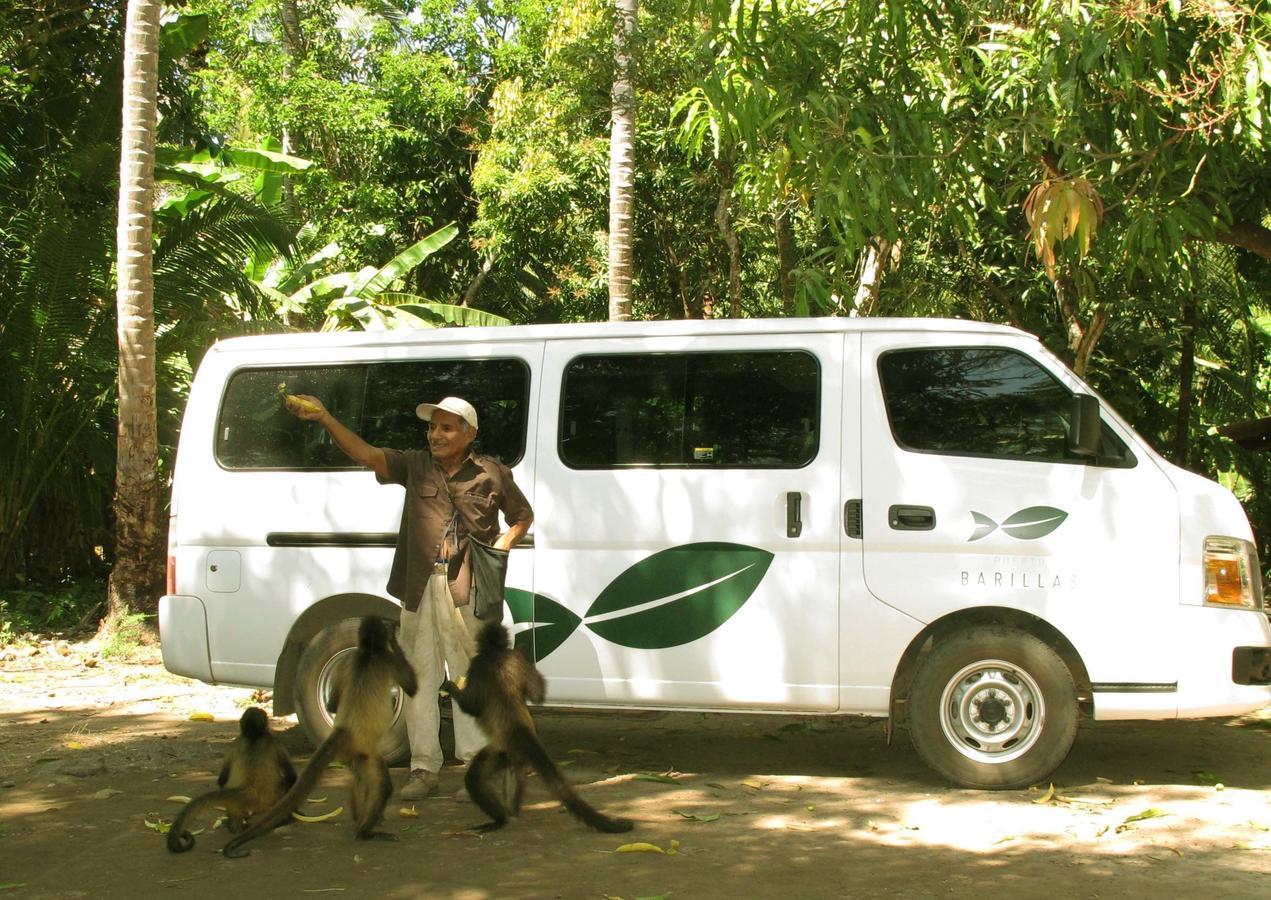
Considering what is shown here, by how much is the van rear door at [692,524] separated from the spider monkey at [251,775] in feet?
4.66

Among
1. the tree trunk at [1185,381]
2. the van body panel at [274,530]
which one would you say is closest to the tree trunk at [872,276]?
the tree trunk at [1185,381]

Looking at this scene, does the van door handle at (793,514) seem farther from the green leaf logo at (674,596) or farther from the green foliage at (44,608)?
the green foliage at (44,608)

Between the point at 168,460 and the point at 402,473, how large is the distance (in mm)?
7332

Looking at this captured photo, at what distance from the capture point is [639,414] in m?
6.39

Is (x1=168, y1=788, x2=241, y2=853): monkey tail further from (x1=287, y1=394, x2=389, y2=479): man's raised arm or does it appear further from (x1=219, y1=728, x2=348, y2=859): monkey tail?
(x1=287, y1=394, x2=389, y2=479): man's raised arm

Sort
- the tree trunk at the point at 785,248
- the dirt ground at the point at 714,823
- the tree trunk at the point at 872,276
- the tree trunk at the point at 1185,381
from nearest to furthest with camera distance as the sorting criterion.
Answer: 1. the dirt ground at the point at 714,823
2. the tree trunk at the point at 872,276
3. the tree trunk at the point at 785,248
4. the tree trunk at the point at 1185,381

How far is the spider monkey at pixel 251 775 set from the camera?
5.23 m

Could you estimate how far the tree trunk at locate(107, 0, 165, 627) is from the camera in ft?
33.6

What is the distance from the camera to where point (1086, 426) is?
5.82m

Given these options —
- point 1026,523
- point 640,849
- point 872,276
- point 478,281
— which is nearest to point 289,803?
point 640,849

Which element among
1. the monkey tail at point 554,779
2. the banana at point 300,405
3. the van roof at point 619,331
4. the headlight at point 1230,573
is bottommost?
the monkey tail at point 554,779

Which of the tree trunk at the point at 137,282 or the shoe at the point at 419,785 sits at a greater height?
the tree trunk at the point at 137,282

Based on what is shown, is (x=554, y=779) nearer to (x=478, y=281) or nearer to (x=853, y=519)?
(x=853, y=519)

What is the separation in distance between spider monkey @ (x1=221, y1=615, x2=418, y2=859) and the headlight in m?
3.51
